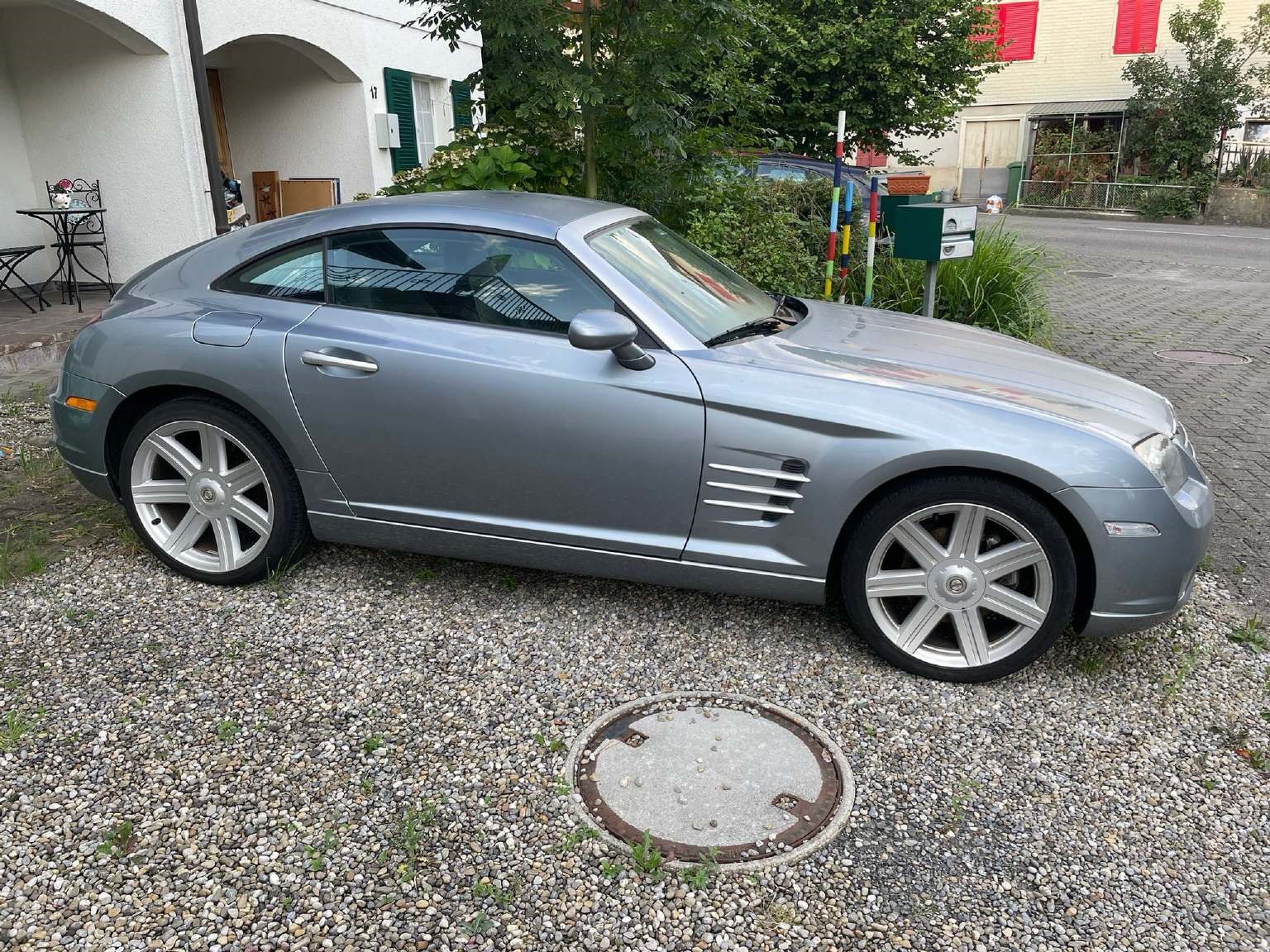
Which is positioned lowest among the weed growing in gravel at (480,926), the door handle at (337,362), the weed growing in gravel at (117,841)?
the weed growing in gravel at (480,926)

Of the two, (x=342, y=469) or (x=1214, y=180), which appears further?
(x=1214, y=180)

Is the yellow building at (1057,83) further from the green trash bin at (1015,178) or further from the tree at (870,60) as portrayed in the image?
the tree at (870,60)

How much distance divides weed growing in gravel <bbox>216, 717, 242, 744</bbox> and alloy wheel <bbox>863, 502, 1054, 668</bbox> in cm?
206

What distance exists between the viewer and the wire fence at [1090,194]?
27188 mm

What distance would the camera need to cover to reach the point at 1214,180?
2616 cm

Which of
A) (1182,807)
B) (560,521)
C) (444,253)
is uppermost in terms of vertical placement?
(444,253)

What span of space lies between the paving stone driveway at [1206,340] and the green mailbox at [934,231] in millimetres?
1857

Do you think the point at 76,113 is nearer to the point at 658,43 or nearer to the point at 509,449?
the point at 658,43

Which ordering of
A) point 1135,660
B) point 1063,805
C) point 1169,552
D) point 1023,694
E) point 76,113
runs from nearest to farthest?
point 1063,805 → point 1169,552 → point 1023,694 → point 1135,660 → point 76,113

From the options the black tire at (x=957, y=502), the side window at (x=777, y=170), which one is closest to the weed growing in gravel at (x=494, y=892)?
the black tire at (x=957, y=502)

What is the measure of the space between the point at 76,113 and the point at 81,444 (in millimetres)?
7278

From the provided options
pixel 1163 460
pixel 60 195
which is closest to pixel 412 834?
pixel 1163 460

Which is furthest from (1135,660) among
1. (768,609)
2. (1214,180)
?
(1214,180)

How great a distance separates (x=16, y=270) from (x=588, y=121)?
5.96 metres
